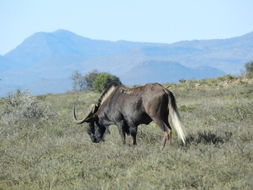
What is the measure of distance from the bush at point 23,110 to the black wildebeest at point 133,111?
18.1 ft

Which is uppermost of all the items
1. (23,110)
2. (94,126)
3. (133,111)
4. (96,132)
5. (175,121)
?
(133,111)

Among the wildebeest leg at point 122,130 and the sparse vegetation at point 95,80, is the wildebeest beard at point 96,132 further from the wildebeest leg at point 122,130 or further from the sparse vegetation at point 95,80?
the sparse vegetation at point 95,80

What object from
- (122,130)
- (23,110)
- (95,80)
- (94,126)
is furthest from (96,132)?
(95,80)

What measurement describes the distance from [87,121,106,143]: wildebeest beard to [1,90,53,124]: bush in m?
5.25

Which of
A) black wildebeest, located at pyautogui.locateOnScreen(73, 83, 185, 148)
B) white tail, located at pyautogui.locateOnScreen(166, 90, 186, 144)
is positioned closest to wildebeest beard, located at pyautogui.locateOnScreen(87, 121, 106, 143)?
black wildebeest, located at pyautogui.locateOnScreen(73, 83, 185, 148)

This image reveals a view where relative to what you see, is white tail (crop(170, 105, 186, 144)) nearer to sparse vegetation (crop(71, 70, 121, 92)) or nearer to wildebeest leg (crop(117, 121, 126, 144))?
wildebeest leg (crop(117, 121, 126, 144))

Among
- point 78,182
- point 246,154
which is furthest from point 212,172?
point 78,182

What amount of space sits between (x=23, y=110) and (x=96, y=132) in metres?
6.71

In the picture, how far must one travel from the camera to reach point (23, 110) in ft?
59.5

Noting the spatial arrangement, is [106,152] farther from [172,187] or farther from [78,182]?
[172,187]

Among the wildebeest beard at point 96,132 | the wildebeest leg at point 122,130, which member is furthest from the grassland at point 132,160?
the wildebeest leg at point 122,130

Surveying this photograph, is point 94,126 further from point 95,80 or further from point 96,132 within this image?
point 95,80

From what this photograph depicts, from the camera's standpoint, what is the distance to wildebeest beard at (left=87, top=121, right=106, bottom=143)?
12.2m

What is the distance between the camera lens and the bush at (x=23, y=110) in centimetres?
1750
